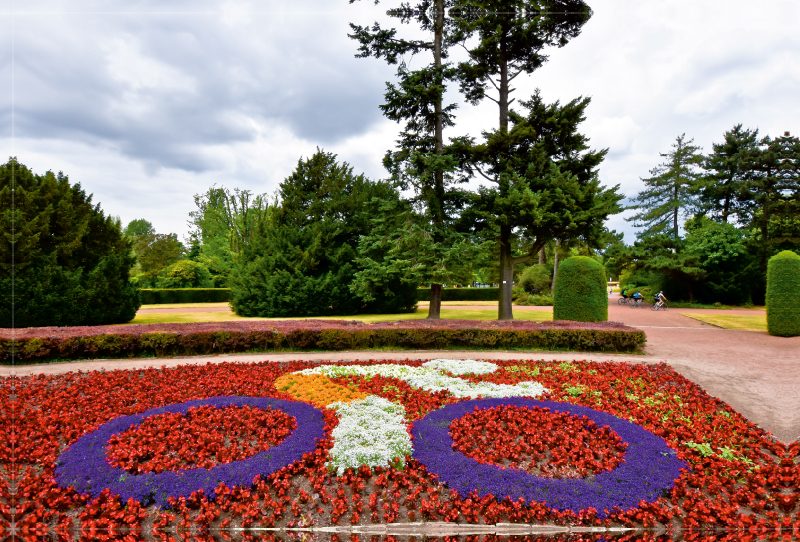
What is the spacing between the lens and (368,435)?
421 cm

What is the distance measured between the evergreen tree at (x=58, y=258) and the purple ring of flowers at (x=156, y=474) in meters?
11.9

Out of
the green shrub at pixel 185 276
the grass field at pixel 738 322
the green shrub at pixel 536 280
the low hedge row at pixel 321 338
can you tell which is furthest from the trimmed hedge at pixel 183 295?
the grass field at pixel 738 322

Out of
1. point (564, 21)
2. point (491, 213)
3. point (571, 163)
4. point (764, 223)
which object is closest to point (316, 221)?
point (491, 213)

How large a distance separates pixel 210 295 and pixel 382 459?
3050 centimetres

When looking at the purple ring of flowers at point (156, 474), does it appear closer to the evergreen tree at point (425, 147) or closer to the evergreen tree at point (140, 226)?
the evergreen tree at point (425, 147)

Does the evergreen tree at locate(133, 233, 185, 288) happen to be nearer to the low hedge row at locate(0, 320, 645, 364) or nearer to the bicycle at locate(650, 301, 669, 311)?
the low hedge row at locate(0, 320, 645, 364)

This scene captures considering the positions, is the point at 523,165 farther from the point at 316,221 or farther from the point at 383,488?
the point at 383,488

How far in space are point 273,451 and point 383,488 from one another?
1.10 m

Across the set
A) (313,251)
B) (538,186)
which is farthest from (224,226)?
(538,186)

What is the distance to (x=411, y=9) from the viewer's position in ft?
56.6

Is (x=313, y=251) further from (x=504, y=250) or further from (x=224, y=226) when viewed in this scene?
(x=224, y=226)

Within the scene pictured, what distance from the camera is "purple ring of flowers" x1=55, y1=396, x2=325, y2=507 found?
3199 mm

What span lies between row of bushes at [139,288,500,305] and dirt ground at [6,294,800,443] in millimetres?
18690

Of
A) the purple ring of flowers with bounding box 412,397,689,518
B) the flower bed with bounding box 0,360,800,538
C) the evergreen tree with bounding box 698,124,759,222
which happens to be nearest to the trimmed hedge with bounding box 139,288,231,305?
the flower bed with bounding box 0,360,800,538
